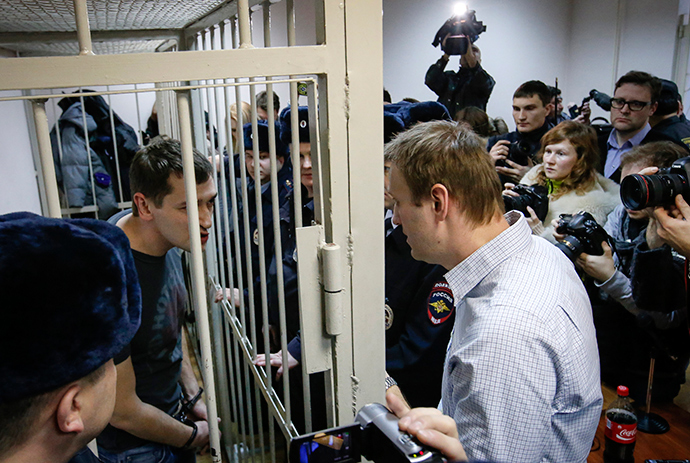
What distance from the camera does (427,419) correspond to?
58 cm

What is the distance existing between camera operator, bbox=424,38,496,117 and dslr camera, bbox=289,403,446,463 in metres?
3.34

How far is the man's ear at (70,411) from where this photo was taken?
526 mm

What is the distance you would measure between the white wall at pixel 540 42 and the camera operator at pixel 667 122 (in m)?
1.87

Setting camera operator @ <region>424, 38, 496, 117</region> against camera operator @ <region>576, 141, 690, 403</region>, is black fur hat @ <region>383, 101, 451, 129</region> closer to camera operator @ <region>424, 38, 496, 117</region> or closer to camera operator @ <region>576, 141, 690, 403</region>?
camera operator @ <region>576, 141, 690, 403</region>

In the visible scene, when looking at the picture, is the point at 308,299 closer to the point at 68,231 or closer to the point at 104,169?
the point at 68,231

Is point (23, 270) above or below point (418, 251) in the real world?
above

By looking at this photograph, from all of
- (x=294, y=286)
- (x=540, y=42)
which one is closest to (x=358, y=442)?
(x=294, y=286)

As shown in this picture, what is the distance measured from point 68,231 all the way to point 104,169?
9.13ft

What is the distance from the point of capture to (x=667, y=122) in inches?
102

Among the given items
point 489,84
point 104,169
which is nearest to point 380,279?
point 104,169

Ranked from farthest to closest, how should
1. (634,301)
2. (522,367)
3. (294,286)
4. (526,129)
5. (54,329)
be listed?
(526,129) → (634,301) → (294,286) → (522,367) → (54,329)

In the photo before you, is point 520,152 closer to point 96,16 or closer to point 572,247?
point 572,247

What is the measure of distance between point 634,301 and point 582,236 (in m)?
0.42

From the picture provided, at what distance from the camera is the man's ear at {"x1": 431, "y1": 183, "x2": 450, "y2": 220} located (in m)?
0.98
